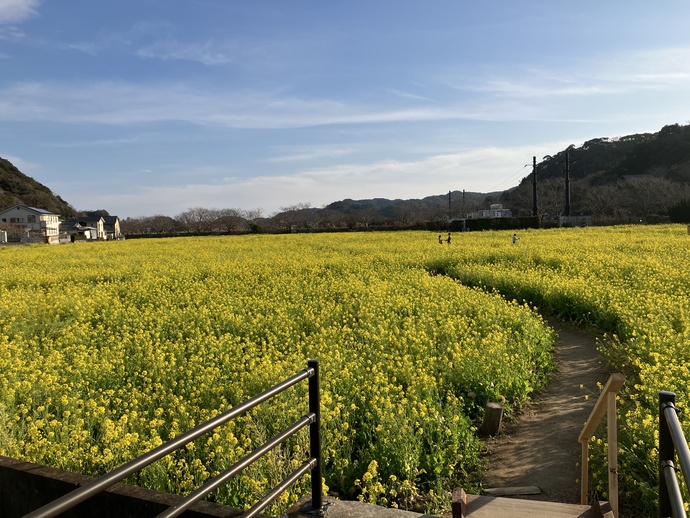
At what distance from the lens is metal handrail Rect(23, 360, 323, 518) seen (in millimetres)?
1385

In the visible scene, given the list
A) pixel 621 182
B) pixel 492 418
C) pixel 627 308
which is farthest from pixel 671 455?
pixel 621 182

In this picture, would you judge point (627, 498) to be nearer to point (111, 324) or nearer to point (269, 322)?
point (269, 322)

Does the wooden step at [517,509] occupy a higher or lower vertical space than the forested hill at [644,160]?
lower

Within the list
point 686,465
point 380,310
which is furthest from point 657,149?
point 686,465

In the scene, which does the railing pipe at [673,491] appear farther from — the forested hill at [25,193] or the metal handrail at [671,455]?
the forested hill at [25,193]

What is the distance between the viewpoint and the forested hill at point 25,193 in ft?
315

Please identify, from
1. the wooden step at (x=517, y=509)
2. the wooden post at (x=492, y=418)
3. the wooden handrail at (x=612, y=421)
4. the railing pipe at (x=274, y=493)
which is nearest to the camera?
the railing pipe at (x=274, y=493)

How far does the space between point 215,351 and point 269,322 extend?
70.3 inches

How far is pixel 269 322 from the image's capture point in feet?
28.6

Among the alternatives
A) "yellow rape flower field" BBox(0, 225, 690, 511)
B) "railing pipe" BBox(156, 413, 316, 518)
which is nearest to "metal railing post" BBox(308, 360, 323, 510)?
"railing pipe" BBox(156, 413, 316, 518)

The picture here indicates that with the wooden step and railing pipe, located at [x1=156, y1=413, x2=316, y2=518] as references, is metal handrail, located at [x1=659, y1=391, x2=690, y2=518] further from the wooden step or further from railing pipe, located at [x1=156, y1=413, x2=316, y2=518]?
railing pipe, located at [x1=156, y1=413, x2=316, y2=518]

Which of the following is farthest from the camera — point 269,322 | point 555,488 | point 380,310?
point 380,310

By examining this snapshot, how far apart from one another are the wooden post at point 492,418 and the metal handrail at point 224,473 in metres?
2.83

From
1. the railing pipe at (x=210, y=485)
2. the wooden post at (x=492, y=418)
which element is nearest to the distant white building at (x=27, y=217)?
the wooden post at (x=492, y=418)
